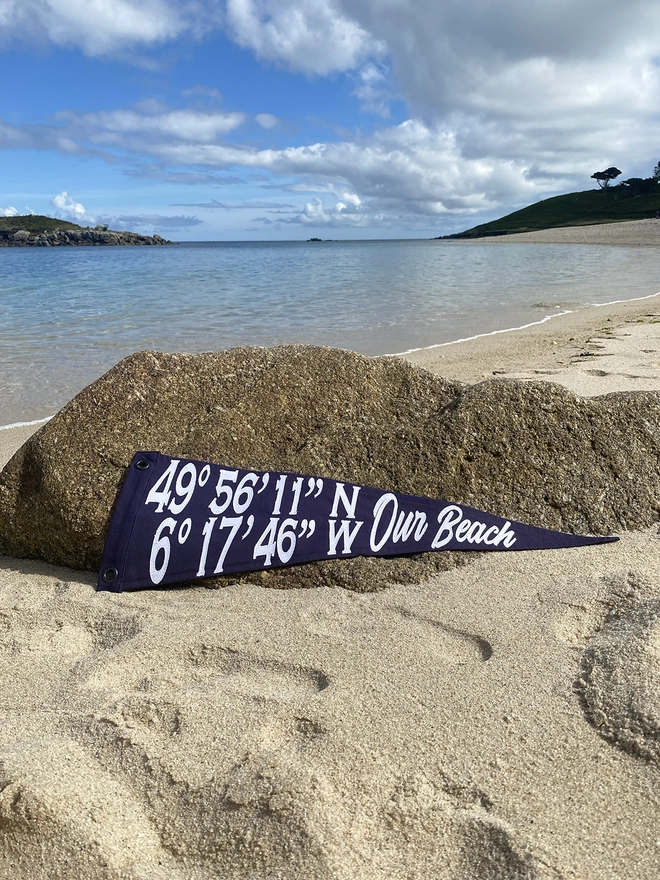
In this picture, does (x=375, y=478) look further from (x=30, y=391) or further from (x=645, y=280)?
(x=645, y=280)

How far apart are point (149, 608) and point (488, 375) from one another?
5249 mm

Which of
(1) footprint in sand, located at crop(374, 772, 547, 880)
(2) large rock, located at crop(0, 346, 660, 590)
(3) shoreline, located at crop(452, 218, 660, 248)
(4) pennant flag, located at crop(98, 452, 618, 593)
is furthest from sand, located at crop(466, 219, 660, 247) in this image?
(1) footprint in sand, located at crop(374, 772, 547, 880)

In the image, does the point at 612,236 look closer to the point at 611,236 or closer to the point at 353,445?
the point at 611,236

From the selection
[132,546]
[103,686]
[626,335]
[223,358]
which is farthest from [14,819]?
[626,335]

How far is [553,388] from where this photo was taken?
3.21 metres

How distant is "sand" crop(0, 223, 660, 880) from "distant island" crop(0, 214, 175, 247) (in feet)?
395

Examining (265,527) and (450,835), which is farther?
(265,527)

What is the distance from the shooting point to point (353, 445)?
3.07 meters

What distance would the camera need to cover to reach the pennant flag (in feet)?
9.09

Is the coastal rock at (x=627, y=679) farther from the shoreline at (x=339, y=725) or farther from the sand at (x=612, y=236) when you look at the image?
the sand at (x=612, y=236)

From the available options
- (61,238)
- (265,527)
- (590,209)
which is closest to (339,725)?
(265,527)

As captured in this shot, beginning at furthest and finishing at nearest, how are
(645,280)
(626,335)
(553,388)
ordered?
(645,280), (626,335), (553,388)

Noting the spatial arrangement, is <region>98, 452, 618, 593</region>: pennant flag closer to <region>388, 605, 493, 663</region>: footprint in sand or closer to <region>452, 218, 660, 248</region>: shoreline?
<region>388, 605, 493, 663</region>: footprint in sand

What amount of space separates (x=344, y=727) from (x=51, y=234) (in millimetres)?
122972
